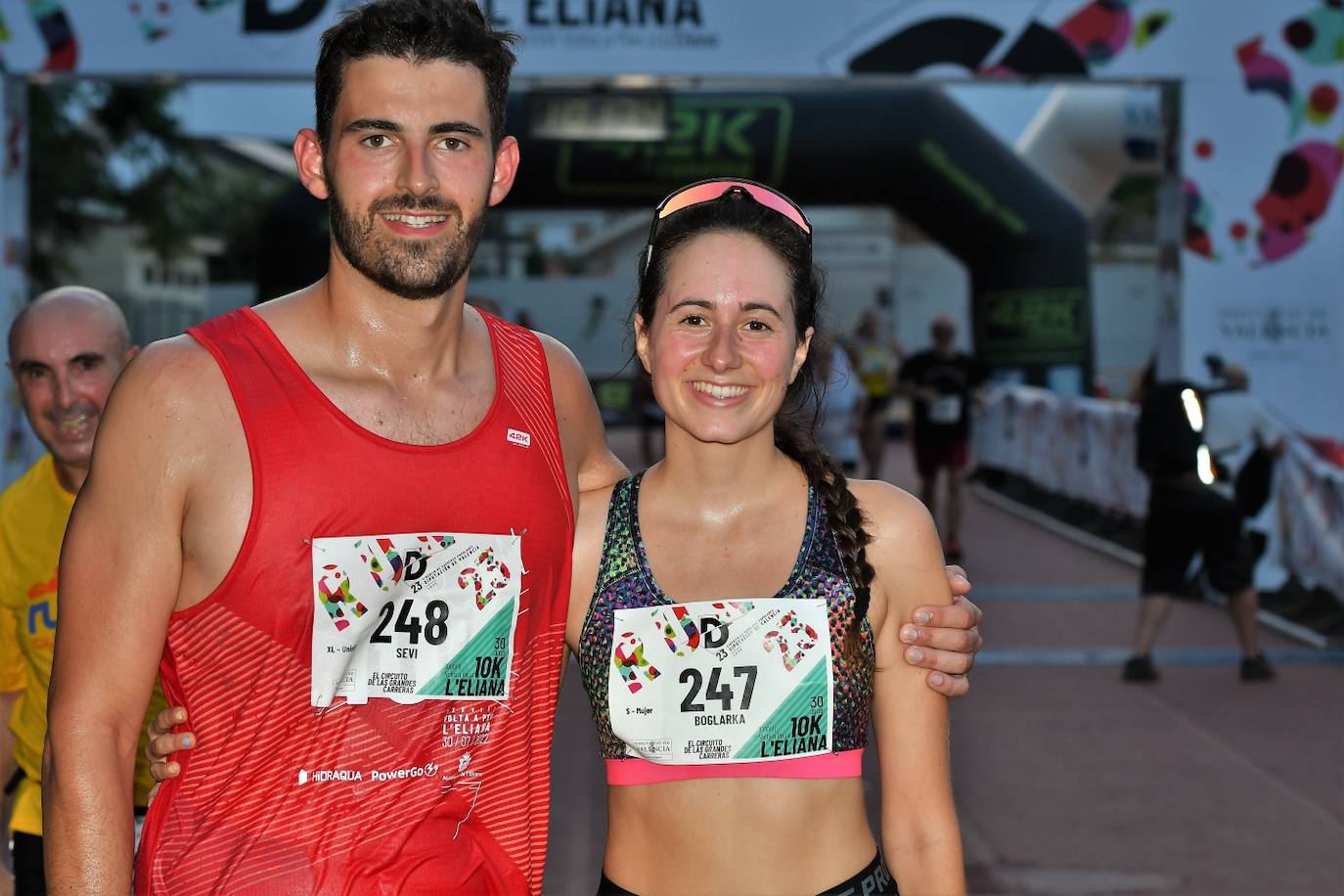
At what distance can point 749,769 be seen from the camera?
2.36 m

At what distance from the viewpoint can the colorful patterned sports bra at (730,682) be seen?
235cm

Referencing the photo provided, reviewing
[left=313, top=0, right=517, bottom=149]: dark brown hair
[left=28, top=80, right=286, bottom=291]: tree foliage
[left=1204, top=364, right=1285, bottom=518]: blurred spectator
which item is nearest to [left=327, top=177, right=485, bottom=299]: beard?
[left=313, top=0, right=517, bottom=149]: dark brown hair

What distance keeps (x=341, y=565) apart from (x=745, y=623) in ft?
2.09

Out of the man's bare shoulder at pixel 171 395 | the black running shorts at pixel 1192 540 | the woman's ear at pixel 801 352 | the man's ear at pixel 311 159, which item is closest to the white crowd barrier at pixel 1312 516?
the black running shorts at pixel 1192 540

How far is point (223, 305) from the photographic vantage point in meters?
23.3

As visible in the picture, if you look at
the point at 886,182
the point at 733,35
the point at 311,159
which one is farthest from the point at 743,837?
the point at 886,182

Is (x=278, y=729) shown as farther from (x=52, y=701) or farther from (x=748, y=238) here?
(x=748, y=238)

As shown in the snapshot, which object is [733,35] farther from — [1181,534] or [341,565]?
[341,565]

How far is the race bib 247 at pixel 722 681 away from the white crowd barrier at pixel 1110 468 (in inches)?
279

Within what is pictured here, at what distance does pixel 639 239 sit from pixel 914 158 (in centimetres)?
2251

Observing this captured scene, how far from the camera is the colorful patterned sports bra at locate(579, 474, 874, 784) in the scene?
235 cm

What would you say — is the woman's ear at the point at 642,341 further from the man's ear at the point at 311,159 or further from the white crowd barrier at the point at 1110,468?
the white crowd barrier at the point at 1110,468

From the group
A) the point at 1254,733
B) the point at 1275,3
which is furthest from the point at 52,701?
the point at 1275,3

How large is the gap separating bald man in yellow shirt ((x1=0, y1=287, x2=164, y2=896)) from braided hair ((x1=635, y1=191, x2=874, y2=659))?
1439 millimetres
